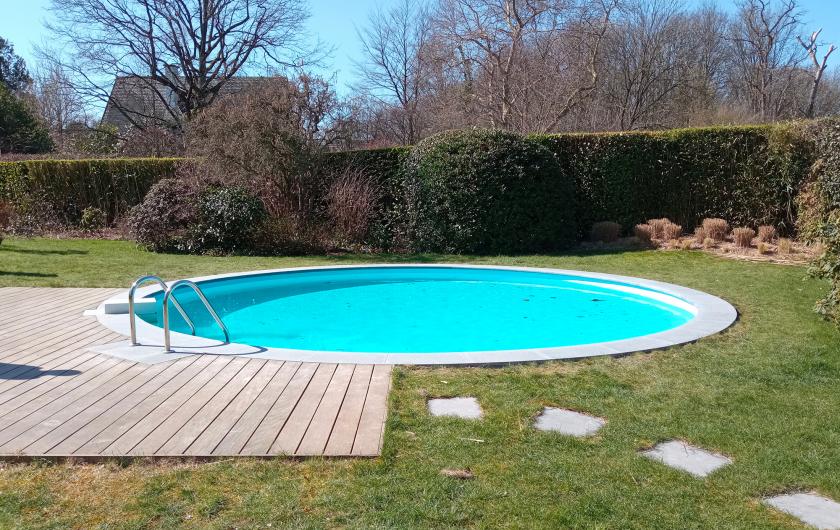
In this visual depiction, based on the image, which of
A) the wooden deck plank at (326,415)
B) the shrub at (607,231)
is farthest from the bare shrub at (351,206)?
the wooden deck plank at (326,415)

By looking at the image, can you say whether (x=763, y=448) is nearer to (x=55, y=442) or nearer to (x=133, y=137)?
(x=55, y=442)

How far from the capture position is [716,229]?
1248 cm

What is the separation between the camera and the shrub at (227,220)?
42.3 feet

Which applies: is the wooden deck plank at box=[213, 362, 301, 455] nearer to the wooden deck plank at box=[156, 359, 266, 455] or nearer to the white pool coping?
the wooden deck plank at box=[156, 359, 266, 455]

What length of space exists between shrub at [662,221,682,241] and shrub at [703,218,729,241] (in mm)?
487

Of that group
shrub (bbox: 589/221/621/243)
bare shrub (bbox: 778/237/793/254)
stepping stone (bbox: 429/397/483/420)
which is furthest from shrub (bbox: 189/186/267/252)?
bare shrub (bbox: 778/237/793/254)

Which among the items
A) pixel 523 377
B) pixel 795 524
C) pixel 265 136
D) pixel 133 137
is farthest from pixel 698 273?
pixel 133 137

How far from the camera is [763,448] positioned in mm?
3355

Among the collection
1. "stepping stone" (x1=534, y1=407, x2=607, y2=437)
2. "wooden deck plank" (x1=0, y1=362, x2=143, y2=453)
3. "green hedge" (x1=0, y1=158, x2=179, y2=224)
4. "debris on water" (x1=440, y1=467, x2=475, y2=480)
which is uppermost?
"green hedge" (x1=0, y1=158, x2=179, y2=224)

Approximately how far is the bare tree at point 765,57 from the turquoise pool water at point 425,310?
18.2 meters

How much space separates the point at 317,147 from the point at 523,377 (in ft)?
33.9

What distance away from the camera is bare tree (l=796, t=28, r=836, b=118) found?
2184cm

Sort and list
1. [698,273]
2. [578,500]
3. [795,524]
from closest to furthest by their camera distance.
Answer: [795,524] → [578,500] → [698,273]

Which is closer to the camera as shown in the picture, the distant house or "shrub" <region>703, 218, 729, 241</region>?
"shrub" <region>703, 218, 729, 241</region>
